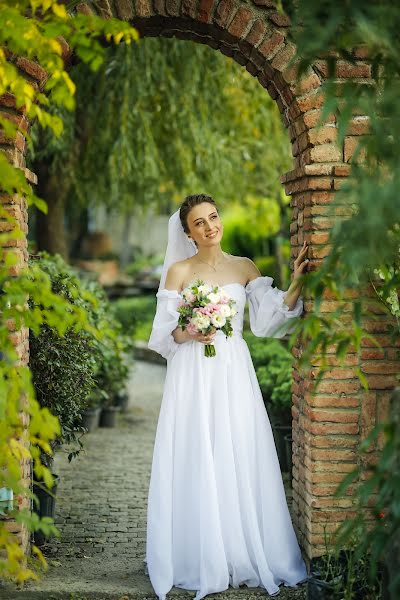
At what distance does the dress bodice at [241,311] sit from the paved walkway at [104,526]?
1.19 meters

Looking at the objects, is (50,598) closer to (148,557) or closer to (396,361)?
(148,557)

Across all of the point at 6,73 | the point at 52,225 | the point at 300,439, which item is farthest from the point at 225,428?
the point at 52,225

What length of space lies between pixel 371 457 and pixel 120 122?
210 inches

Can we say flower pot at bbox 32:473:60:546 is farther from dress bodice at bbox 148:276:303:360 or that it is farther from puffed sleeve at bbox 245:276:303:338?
puffed sleeve at bbox 245:276:303:338

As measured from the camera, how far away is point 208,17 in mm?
4230

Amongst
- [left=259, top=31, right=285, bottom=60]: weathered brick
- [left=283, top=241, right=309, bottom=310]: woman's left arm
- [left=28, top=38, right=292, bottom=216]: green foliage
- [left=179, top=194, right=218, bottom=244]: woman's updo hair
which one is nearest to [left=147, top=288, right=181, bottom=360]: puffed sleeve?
[left=179, top=194, right=218, bottom=244]: woman's updo hair

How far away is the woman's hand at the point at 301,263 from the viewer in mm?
4273

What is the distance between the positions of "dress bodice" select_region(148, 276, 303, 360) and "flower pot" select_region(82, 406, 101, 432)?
3945 mm

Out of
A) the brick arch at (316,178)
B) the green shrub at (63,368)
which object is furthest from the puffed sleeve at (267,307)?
the green shrub at (63,368)

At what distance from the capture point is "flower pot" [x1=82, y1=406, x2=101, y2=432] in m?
8.43

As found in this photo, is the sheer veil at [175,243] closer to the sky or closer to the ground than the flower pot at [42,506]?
closer to the sky

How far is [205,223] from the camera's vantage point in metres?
4.58

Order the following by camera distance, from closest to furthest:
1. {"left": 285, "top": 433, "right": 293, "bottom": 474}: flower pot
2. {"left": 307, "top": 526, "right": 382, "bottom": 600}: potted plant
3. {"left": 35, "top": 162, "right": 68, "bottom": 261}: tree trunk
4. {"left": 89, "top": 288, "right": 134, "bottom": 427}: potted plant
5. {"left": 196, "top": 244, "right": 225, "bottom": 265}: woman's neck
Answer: {"left": 307, "top": 526, "right": 382, "bottom": 600}: potted plant, {"left": 196, "top": 244, "right": 225, "bottom": 265}: woman's neck, {"left": 285, "top": 433, "right": 293, "bottom": 474}: flower pot, {"left": 89, "top": 288, "right": 134, "bottom": 427}: potted plant, {"left": 35, "top": 162, "right": 68, "bottom": 261}: tree trunk

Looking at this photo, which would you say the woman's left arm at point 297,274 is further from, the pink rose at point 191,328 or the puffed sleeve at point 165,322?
the puffed sleeve at point 165,322
